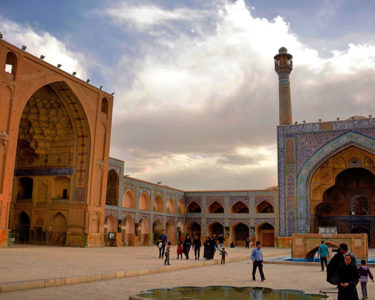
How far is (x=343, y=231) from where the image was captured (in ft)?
89.2

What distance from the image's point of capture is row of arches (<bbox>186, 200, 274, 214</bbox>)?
100 ft

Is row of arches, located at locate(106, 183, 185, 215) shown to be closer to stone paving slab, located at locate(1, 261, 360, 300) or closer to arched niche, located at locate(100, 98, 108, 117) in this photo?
arched niche, located at locate(100, 98, 108, 117)

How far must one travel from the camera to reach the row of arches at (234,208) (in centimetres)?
3058

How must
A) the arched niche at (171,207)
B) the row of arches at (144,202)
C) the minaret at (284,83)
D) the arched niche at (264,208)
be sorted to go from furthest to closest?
the arched niche at (171,207), the arched niche at (264,208), the minaret at (284,83), the row of arches at (144,202)

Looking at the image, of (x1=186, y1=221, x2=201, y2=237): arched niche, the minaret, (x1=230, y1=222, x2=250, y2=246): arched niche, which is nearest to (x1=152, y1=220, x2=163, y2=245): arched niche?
(x1=186, y1=221, x2=201, y2=237): arched niche

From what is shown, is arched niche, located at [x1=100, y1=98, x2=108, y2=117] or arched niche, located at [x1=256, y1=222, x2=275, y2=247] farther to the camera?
arched niche, located at [x1=256, y1=222, x2=275, y2=247]

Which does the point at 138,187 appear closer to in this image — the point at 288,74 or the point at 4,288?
the point at 288,74

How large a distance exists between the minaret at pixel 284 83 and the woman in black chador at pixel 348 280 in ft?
72.7

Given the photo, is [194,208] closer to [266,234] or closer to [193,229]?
[193,229]

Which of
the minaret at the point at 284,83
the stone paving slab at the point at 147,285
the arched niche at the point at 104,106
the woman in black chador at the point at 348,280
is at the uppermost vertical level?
the minaret at the point at 284,83

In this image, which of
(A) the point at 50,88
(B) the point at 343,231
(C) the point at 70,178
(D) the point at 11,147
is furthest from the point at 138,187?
(B) the point at 343,231

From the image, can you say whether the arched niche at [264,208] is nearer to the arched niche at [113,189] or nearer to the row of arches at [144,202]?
the row of arches at [144,202]

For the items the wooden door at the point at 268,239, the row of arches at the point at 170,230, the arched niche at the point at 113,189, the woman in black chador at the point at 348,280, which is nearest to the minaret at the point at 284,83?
the row of arches at the point at 170,230

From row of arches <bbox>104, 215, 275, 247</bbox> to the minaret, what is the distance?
7961 millimetres
